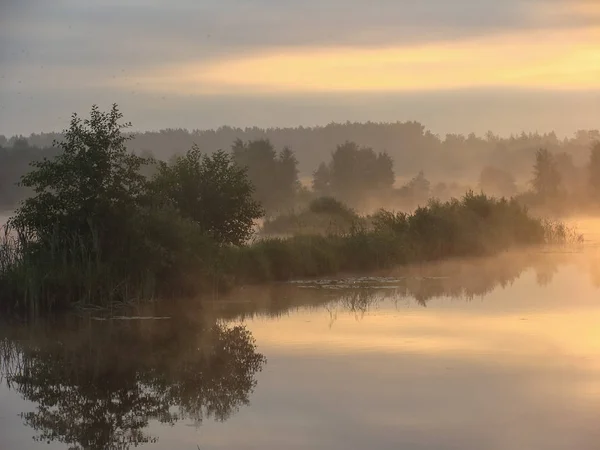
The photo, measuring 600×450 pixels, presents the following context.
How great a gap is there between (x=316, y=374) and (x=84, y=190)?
27.2ft

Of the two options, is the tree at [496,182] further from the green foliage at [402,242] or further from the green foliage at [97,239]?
the green foliage at [97,239]

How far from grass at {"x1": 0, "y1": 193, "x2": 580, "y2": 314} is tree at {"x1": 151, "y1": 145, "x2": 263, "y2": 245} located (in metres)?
0.60

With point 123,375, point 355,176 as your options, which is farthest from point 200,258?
point 355,176

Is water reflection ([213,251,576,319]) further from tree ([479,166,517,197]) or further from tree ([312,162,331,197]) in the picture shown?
tree ([479,166,517,197])

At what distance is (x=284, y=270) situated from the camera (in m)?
24.1

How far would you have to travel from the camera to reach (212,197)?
23.1 metres

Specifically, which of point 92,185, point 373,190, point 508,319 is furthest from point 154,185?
point 373,190

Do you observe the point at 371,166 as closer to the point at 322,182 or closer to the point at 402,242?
the point at 322,182

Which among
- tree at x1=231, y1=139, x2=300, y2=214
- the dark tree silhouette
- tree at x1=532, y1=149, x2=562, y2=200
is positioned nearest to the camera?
tree at x1=532, y1=149, x2=562, y2=200

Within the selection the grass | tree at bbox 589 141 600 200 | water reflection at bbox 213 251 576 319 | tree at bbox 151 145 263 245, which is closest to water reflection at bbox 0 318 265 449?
the grass

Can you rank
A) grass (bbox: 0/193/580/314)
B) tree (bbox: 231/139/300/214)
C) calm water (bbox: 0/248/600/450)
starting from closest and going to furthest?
calm water (bbox: 0/248/600/450) → grass (bbox: 0/193/580/314) → tree (bbox: 231/139/300/214)

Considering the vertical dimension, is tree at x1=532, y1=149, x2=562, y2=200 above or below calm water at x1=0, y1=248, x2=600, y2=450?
above

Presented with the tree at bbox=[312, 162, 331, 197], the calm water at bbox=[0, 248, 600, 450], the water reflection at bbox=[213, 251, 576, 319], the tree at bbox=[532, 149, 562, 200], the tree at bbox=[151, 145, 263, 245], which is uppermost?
the tree at bbox=[312, 162, 331, 197]

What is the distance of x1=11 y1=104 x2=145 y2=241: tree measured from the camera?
1950 cm
